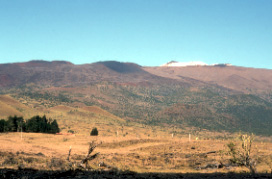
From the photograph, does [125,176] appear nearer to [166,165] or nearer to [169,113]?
[166,165]

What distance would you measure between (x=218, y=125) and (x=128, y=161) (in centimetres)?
11834

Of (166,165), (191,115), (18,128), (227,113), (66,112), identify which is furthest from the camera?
(227,113)

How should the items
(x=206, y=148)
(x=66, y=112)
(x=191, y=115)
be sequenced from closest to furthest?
1. (x=206, y=148)
2. (x=66, y=112)
3. (x=191, y=115)

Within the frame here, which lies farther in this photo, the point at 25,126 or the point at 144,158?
the point at 25,126

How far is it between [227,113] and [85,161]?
162818mm

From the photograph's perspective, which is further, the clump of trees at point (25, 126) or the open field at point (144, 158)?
the clump of trees at point (25, 126)

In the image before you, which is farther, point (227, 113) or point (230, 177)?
Result: point (227, 113)

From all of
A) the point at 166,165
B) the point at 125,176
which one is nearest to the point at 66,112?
the point at 166,165

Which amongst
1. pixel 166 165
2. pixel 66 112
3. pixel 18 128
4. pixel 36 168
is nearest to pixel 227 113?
pixel 66 112

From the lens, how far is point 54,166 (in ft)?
65.9

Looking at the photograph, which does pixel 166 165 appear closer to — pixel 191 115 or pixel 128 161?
pixel 128 161

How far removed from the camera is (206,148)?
3506cm

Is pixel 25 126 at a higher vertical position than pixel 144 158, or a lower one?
higher

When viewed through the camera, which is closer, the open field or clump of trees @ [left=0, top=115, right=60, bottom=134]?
the open field
